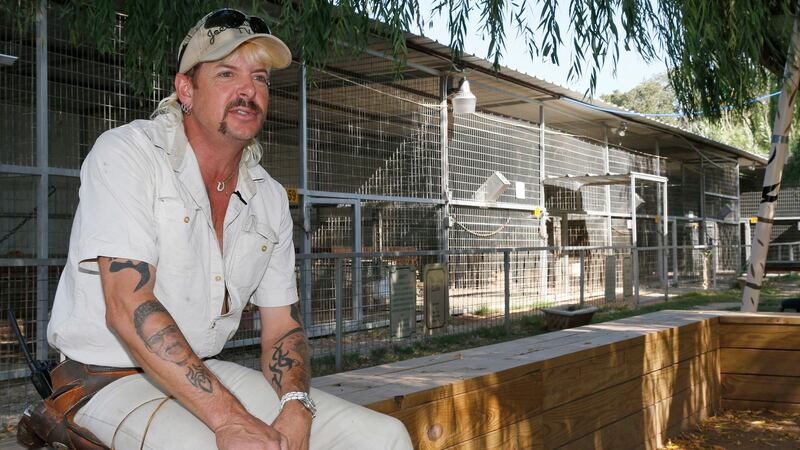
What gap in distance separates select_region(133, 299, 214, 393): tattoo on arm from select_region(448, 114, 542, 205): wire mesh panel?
397 inches

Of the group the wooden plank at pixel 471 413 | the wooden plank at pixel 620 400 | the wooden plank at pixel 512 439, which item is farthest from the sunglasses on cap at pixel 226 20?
the wooden plank at pixel 620 400

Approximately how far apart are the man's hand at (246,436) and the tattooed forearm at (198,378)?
4.1 inches

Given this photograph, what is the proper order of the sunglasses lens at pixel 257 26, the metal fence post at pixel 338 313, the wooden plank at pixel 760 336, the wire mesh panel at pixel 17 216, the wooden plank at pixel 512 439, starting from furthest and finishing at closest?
the wire mesh panel at pixel 17 216
the metal fence post at pixel 338 313
the wooden plank at pixel 760 336
the wooden plank at pixel 512 439
the sunglasses lens at pixel 257 26

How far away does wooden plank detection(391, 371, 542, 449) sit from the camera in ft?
9.37

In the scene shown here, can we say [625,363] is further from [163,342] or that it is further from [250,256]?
[163,342]

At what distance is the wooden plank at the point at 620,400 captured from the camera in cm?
380

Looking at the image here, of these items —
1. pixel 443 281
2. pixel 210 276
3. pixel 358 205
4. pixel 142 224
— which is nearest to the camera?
pixel 142 224

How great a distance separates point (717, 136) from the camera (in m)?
37.6

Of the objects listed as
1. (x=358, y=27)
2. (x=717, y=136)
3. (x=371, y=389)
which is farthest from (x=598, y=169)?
(x=717, y=136)

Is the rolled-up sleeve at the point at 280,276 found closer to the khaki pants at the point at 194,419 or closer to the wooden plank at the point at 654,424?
the khaki pants at the point at 194,419

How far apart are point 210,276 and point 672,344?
12.3 feet

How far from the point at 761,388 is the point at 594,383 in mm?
2294

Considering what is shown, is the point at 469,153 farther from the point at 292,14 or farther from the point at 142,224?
the point at 142,224

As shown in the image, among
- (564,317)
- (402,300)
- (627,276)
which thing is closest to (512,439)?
(402,300)
